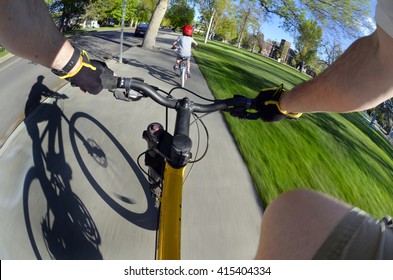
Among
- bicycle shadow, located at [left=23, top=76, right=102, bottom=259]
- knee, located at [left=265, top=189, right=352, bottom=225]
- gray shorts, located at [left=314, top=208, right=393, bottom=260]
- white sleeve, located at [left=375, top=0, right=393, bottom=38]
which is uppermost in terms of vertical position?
white sleeve, located at [left=375, top=0, right=393, bottom=38]

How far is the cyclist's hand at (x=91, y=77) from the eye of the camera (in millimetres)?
1391

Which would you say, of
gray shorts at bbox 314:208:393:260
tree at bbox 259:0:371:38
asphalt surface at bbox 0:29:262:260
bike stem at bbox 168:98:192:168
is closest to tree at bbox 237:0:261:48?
tree at bbox 259:0:371:38

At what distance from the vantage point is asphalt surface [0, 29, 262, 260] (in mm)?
2305

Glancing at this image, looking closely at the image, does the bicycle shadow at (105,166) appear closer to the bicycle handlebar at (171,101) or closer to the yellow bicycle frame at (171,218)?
Answer: the yellow bicycle frame at (171,218)

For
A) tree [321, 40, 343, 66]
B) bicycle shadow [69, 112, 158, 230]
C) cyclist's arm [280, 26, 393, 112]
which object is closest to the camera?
cyclist's arm [280, 26, 393, 112]

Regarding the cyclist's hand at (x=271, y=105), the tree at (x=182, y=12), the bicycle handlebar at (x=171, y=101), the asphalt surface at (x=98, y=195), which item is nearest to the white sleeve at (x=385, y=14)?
the cyclist's hand at (x=271, y=105)

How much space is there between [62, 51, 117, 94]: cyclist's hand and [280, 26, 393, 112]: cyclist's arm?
1148mm

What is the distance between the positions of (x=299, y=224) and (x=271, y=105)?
3.70 ft

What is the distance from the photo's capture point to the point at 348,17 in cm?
834

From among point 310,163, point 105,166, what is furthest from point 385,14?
point 310,163

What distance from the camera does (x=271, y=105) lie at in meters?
1.69

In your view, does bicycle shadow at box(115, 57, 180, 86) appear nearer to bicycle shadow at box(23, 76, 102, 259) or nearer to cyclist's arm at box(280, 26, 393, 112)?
A: bicycle shadow at box(23, 76, 102, 259)

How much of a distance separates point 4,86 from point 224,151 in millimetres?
4618

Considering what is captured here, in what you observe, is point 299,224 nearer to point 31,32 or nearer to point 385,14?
point 385,14
